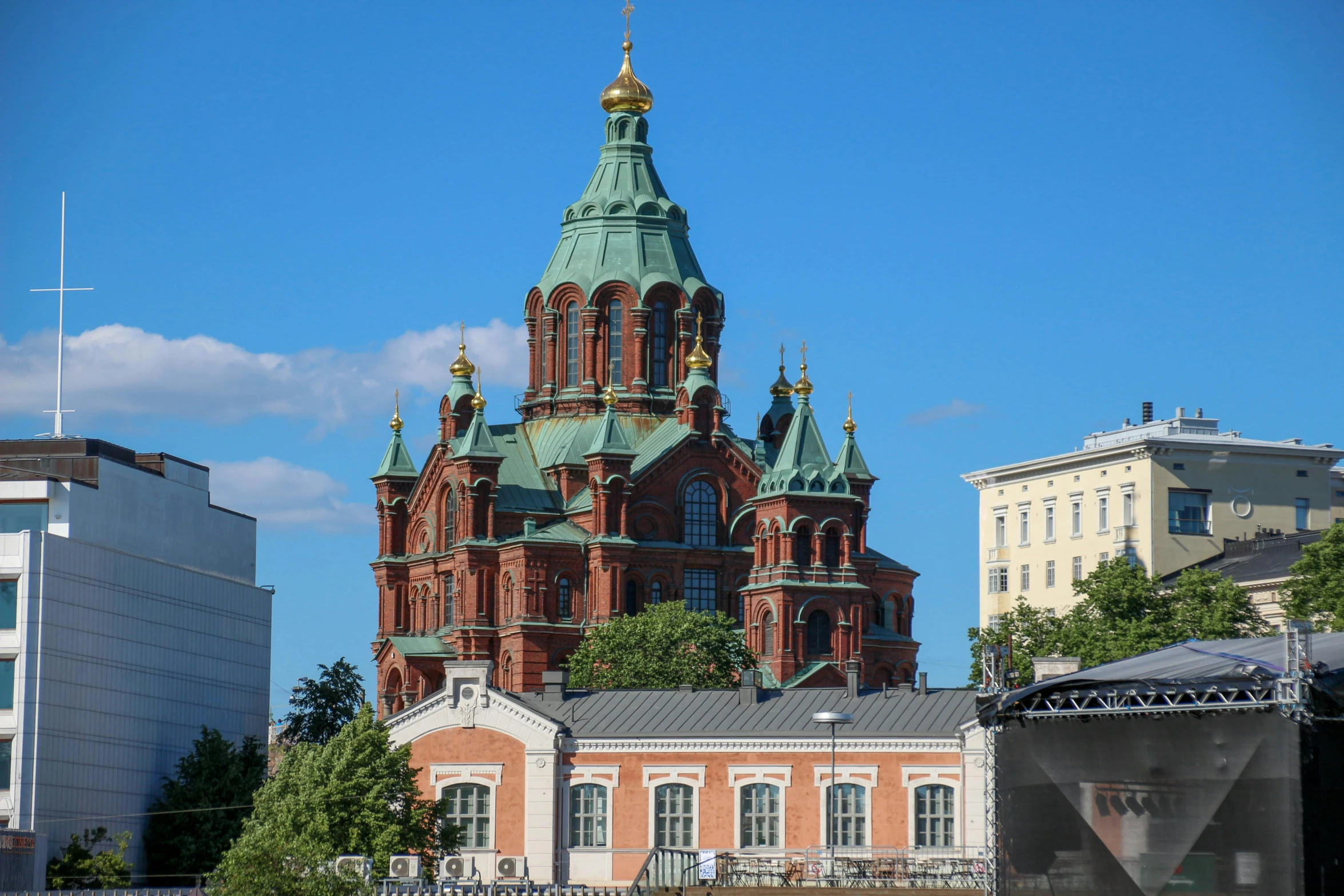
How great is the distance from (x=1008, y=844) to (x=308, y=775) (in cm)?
2693

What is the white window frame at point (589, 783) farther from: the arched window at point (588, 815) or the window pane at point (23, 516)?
the window pane at point (23, 516)

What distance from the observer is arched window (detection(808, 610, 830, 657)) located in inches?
4222

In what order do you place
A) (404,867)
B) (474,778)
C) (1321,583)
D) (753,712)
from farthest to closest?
(1321,583)
(753,712)
(474,778)
(404,867)

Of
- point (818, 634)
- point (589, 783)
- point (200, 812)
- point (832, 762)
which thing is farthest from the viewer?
point (818, 634)

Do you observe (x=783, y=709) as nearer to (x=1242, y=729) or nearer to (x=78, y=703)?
(x=78, y=703)

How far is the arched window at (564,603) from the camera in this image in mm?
110938

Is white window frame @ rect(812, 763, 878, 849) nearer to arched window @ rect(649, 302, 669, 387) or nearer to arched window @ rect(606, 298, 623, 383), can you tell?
arched window @ rect(606, 298, 623, 383)

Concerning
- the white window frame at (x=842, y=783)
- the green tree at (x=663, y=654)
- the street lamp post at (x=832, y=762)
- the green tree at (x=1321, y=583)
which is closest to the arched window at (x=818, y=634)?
the green tree at (x=663, y=654)

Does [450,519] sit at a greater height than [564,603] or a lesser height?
greater

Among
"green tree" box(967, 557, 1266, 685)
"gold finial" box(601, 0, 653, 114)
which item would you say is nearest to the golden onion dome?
"gold finial" box(601, 0, 653, 114)

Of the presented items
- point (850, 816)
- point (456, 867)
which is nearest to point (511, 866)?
point (456, 867)

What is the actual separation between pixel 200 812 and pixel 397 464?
130 feet

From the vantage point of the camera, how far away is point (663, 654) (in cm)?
9850

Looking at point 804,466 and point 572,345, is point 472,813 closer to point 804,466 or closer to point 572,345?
point 804,466
